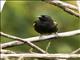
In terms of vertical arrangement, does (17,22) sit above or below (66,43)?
above

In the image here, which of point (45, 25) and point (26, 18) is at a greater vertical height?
point (45, 25)

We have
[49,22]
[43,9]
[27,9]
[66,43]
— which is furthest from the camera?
[27,9]

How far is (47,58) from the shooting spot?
2.33 feet

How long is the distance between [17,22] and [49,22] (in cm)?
148

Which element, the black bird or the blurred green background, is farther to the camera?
the blurred green background

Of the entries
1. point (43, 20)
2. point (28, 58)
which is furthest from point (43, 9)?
point (28, 58)

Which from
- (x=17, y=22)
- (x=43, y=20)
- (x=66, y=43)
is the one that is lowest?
(x=66, y=43)

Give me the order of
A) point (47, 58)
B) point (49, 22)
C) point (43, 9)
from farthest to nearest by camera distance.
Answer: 1. point (43, 9)
2. point (49, 22)
3. point (47, 58)

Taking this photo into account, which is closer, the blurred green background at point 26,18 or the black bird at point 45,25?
the black bird at point 45,25

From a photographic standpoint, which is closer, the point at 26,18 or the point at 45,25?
the point at 45,25

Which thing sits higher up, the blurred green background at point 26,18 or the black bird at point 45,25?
the black bird at point 45,25

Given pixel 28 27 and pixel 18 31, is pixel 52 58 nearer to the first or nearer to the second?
pixel 18 31

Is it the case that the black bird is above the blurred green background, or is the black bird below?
above

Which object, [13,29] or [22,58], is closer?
[22,58]
